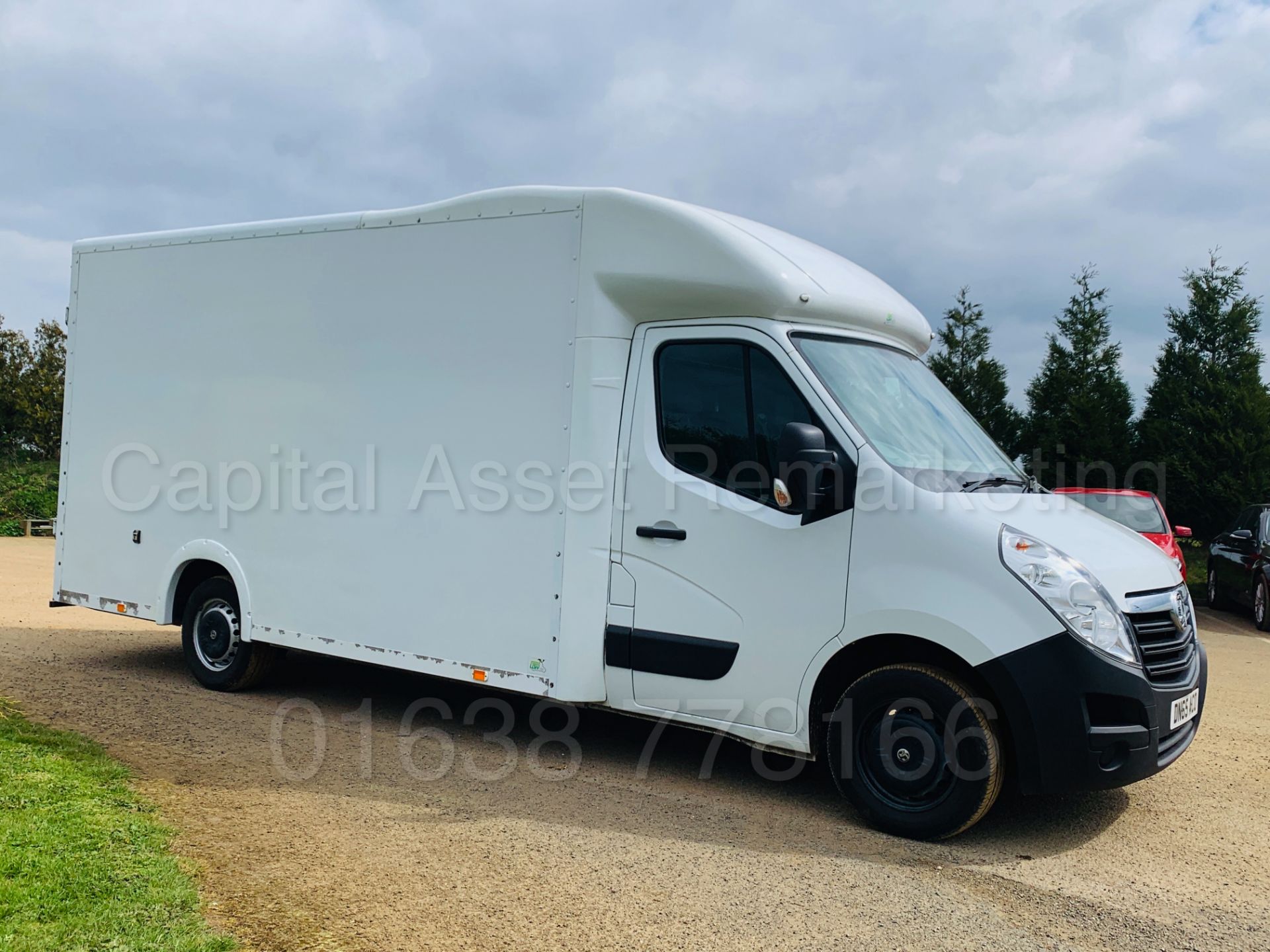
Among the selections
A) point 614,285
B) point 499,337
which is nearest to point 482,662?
point 499,337

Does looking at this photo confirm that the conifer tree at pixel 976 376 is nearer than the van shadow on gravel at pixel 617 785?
No

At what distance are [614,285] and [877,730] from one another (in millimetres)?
2623

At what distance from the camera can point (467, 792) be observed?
18.7 ft

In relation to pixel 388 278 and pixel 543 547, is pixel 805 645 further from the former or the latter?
pixel 388 278

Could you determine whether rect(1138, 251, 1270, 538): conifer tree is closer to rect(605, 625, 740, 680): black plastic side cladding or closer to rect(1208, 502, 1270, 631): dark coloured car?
rect(1208, 502, 1270, 631): dark coloured car

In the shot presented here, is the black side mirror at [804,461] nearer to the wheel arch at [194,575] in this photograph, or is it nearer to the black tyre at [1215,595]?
the wheel arch at [194,575]

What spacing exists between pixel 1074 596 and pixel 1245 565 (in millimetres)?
12035

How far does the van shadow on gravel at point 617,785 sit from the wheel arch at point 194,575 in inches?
23.1

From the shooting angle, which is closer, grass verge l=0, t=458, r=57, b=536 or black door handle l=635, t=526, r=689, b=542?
black door handle l=635, t=526, r=689, b=542

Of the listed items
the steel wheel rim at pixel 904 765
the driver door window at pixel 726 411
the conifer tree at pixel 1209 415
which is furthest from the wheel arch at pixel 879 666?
the conifer tree at pixel 1209 415

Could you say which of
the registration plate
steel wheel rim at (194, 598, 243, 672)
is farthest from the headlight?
steel wheel rim at (194, 598, 243, 672)

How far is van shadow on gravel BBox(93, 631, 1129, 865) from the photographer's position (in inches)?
203

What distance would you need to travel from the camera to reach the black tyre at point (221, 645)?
7723 millimetres

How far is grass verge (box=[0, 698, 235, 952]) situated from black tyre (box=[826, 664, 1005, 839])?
9.37 ft
